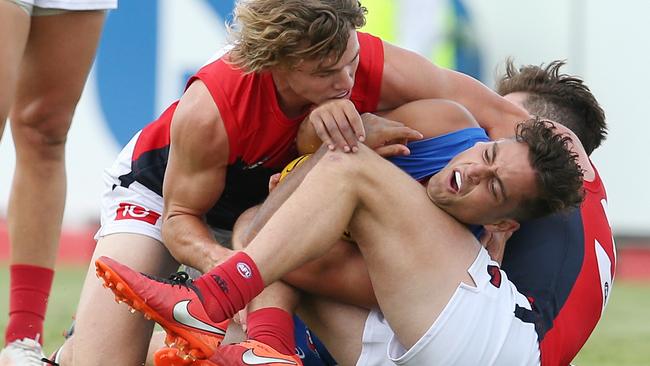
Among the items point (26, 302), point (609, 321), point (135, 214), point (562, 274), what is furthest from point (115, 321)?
point (609, 321)

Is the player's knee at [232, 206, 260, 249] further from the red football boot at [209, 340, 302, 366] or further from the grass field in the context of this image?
the grass field

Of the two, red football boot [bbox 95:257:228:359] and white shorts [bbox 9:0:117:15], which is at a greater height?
Result: white shorts [bbox 9:0:117:15]

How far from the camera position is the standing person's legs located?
4266mm

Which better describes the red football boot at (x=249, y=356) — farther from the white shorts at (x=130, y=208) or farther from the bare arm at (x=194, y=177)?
the white shorts at (x=130, y=208)

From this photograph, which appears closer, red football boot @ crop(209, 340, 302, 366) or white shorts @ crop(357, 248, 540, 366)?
red football boot @ crop(209, 340, 302, 366)

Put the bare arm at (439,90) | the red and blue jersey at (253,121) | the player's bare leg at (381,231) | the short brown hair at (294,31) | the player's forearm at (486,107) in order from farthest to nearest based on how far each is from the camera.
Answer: the player's forearm at (486,107) < the bare arm at (439,90) < the red and blue jersey at (253,121) < the short brown hair at (294,31) < the player's bare leg at (381,231)

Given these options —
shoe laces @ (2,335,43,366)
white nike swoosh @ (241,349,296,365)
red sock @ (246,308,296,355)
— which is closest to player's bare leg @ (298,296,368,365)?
red sock @ (246,308,296,355)

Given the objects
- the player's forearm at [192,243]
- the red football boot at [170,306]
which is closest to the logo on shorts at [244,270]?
the red football boot at [170,306]

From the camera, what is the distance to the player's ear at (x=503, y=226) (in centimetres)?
364

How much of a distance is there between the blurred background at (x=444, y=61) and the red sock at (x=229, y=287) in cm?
571

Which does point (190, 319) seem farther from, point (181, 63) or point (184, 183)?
point (181, 63)

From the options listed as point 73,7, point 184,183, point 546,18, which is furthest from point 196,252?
point 546,18

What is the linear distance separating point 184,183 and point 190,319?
0.66 m

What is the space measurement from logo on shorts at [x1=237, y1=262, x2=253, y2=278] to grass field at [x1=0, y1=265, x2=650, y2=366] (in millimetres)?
2334
